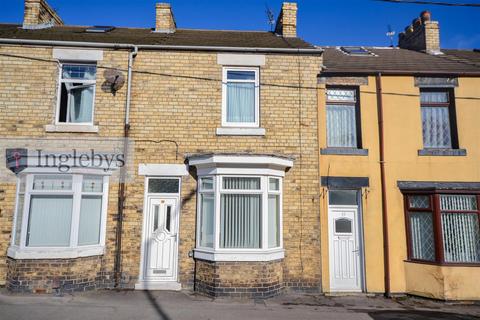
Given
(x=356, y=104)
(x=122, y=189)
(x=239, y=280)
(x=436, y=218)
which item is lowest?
(x=239, y=280)

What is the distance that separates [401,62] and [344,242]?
5.53 metres

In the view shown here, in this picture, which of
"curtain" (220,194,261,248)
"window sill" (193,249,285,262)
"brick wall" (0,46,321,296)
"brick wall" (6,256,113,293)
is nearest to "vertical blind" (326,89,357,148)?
"brick wall" (0,46,321,296)

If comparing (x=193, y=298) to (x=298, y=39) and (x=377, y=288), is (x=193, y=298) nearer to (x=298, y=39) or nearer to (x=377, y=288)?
(x=377, y=288)

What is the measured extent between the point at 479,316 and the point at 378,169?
375 cm

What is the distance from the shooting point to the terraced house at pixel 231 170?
26.0ft

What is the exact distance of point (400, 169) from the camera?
29.0ft

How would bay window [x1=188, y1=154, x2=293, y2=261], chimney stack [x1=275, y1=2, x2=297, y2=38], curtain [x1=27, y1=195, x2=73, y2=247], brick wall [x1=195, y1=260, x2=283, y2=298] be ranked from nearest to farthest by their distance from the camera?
brick wall [x1=195, y1=260, x2=283, y2=298] → curtain [x1=27, y1=195, x2=73, y2=247] → bay window [x1=188, y1=154, x2=293, y2=261] → chimney stack [x1=275, y1=2, x2=297, y2=38]

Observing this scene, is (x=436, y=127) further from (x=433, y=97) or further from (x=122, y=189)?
(x=122, y=189)

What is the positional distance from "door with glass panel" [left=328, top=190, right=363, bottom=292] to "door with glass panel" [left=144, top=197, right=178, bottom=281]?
3.96 meters

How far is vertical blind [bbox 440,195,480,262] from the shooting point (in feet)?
27.4

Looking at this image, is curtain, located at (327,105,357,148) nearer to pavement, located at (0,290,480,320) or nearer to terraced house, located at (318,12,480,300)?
terraced house, located at (318,12,480,300)

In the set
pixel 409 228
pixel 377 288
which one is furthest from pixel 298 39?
pixel 377 288

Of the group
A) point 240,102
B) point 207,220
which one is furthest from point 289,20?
point 207,220

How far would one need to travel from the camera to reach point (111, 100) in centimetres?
873
